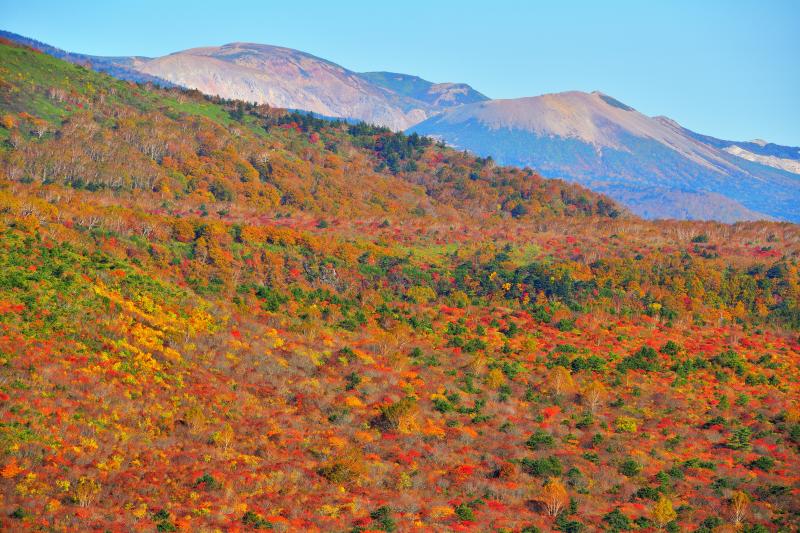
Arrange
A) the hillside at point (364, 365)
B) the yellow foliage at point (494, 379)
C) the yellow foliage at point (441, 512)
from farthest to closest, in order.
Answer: the yellow foliage at point (494, 379) < the hillside at point (364, 365) < the yellow foliage at point (441, 512)

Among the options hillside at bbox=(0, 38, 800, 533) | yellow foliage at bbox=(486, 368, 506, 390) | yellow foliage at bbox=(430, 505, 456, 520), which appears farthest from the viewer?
yellow foliage at bbox=(486, 368, 506, 390)

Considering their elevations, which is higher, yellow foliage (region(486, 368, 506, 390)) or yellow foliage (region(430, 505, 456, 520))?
yellow foliage (region(486, 368, 506, 390))

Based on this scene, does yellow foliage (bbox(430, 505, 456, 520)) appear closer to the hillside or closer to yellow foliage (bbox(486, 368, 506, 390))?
the hillside

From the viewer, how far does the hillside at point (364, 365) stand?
33.5 meters

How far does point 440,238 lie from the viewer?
10556 centimetres

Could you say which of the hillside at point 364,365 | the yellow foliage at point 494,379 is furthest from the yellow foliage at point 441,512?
the yellow foliage at point 494,379

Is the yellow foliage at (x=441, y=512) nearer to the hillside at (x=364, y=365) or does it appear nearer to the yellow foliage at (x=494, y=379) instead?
the hillside at (x=364, y=365)

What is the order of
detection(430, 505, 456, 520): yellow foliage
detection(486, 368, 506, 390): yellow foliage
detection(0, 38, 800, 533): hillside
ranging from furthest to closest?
detection(486, 368, 506, 390): yellow foliage, detection(0, 38, 800, 533): hillside, detection(430, 505, 456, 520): yellow foliage

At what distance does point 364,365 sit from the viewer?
174 feet

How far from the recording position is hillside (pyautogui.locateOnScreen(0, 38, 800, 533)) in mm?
33531

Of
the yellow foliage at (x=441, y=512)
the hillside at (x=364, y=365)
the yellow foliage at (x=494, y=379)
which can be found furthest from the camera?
the yellow foliage at (x=494, y=379)

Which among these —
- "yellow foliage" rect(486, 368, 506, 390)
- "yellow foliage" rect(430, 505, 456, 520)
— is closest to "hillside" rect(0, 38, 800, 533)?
"yellow foliage" rect(430, 505, 456, 520)

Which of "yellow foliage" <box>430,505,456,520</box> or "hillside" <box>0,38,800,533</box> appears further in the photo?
"hillside" <box>0,38,800,533</box>

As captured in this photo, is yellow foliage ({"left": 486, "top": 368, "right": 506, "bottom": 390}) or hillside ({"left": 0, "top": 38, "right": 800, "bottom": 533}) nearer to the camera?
hillside ({"left": 0, "top": 38, "right": 800, "bottom": 533})
